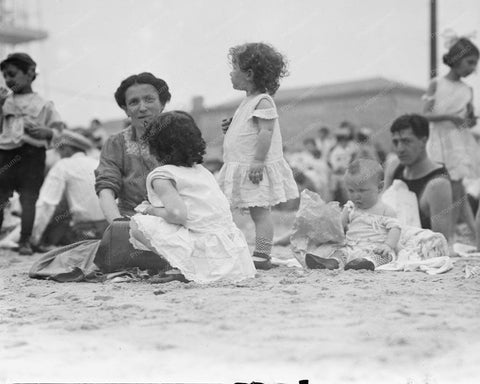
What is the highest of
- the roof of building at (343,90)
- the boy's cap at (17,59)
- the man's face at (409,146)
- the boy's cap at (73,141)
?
the roof of building at (343,90)

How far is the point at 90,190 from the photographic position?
6395 mm

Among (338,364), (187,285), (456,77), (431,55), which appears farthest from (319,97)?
(338,364)

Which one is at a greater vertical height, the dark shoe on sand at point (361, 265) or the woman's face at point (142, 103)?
the woman's face at point (142, 103)

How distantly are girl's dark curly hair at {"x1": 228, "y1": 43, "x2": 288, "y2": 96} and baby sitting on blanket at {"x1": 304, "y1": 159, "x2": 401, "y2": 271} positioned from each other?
2.43 ft

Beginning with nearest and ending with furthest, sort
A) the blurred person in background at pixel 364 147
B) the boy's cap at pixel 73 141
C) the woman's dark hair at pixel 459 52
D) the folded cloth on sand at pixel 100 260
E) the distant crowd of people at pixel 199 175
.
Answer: the distant crowd of people at pixel 199 175
the folded cloth on sand at pixel 100 260
the woman's dark hair at pixel 459 52
the boy's cap at pixel 73 141
the blurred person in background at pixel 364 147

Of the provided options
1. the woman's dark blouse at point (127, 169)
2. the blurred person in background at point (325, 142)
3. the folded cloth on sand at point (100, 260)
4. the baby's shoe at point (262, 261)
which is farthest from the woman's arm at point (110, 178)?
the blurred person in background at point (325, 142)

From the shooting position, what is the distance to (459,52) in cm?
611

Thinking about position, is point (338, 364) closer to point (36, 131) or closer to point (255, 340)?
point (255, 340)

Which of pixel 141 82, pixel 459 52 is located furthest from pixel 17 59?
pixel 459 52

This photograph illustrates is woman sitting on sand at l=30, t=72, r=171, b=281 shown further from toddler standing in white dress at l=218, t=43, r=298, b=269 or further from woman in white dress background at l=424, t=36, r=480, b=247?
woman in white dress background at l=424, t=36, r=480, b=247

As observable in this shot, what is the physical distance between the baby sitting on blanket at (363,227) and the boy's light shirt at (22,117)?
9.05 feet

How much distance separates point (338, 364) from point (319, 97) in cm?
1970

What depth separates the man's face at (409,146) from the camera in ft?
17.1

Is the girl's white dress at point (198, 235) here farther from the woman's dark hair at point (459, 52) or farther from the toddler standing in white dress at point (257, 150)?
the woman's dark hair at point (459, 52)
